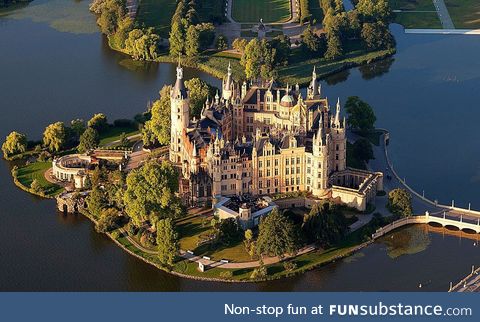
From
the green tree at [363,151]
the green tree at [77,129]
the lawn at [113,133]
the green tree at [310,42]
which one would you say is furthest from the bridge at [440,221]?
the green tree at [310,42]

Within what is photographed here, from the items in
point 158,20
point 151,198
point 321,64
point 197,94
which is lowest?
point 151,198

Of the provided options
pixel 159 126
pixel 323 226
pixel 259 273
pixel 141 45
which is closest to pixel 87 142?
pixel 159 126

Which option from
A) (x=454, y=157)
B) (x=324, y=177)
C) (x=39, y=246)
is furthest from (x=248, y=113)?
(x=39, y=246)

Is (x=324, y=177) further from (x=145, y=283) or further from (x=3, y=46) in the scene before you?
(x=3, y=46)

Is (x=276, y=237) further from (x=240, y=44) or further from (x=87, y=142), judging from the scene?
(x=240, y=44)

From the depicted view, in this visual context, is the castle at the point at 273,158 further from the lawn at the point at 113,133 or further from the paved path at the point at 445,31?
the paved path at the point at 445,31

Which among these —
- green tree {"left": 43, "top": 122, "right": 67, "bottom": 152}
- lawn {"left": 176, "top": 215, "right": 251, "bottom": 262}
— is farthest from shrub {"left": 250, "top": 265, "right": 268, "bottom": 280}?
green tree {"left": 43, "top": 122, "right": 67, "bottom": 152}

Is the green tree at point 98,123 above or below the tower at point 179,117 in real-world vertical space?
below
